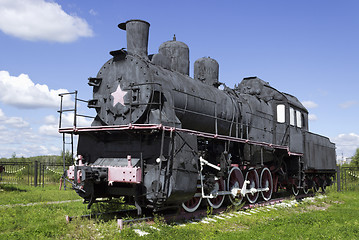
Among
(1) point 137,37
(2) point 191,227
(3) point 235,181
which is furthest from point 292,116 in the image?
(2) point 191,227

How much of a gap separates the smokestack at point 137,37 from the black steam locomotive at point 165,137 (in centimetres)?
3

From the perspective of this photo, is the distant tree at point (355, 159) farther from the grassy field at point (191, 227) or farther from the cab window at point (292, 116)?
the grassy field at point (191, 227)

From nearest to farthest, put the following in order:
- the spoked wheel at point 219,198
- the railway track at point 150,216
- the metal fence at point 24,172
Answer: the railway track at point 150,216
the spoked wheel at point 219,198
the metal fence at point 24,172

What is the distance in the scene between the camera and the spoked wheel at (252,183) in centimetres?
1107

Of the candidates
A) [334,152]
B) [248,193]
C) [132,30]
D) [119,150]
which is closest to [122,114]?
[119,150]

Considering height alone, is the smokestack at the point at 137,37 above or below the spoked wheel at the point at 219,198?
above

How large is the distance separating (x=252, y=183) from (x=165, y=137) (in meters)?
4.92

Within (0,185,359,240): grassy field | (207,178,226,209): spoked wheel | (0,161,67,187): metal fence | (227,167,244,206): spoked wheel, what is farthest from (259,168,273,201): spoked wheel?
(0,161,67,187): metal fence

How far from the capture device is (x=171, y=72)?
901cm

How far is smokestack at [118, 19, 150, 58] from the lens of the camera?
864 centimetres

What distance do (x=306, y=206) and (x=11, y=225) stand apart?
9.50 m

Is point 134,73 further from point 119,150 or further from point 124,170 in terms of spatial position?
point 124,170

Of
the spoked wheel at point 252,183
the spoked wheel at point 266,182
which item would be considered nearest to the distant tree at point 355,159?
the spoked wheel at point 266,182

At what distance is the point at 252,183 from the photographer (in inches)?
440
